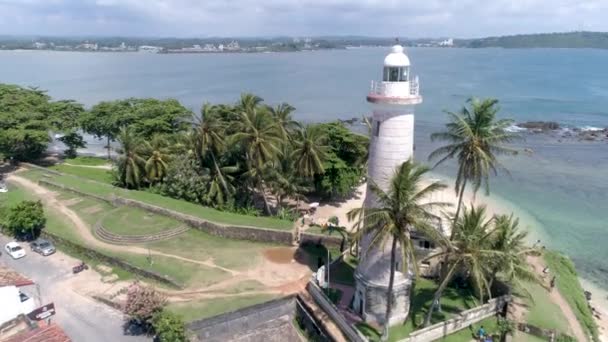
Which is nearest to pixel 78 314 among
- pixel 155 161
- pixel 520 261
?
pixel 155 161

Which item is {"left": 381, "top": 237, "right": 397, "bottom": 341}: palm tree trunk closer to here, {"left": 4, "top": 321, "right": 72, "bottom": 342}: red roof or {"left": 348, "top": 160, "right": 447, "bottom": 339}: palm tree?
{"left": 348, "top": 160, "right": 447, "bottom": 339}: palm tree

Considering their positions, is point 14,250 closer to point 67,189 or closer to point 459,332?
point 67,189

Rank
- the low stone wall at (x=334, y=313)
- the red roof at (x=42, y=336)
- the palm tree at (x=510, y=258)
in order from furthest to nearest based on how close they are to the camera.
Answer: the palm tree at (x=510, y=258), the low stone wall at (x=334, y=313), the red roof at (x=42, y=336)

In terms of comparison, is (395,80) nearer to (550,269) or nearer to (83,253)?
(550,269)

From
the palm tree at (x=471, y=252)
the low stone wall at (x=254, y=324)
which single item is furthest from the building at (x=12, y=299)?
the palm tree at (x=471, y=252)

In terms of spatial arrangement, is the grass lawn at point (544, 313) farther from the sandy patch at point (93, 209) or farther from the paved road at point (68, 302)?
the sandy patch at point (93, 209)

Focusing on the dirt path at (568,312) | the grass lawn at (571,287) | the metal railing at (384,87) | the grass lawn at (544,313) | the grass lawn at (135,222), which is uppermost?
the metal railing at (384,87)

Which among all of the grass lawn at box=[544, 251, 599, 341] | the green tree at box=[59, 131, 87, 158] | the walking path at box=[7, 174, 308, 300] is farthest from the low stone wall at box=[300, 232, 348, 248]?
the green tree at box=[59, 131, 87, 158]
